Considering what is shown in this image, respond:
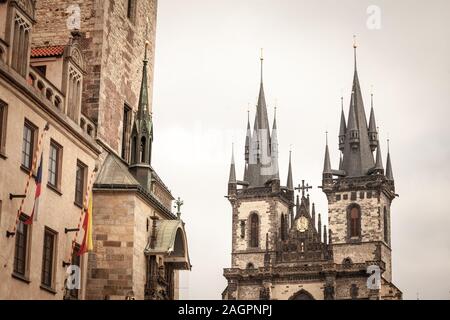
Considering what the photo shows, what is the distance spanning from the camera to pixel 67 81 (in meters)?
24.7

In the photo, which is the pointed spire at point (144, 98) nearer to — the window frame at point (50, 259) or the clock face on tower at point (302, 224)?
the window frame at point (50, 259)

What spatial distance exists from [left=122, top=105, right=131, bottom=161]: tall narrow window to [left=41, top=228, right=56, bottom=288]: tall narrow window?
6.97 meters

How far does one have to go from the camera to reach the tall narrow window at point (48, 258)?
2256 centimetres

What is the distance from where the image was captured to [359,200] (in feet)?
307

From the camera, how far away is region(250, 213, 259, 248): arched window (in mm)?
99181

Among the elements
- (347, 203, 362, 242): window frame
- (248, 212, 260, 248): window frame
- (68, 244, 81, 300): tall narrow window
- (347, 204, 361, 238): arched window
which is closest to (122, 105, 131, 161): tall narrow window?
(68, 244, 81, 300): tall narrow window

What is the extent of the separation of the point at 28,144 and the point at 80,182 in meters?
3.60

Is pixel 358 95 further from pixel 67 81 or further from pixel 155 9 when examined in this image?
pixel 67 81

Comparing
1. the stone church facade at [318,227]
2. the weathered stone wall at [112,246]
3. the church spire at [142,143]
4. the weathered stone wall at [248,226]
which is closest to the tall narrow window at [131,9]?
the church spire at [142,143]

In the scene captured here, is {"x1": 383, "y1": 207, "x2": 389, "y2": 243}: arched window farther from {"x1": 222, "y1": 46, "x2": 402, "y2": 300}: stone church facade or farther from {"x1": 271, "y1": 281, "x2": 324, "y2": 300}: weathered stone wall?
{"x1": 271, "y1": 281, "x2": 324, "y2": 300}: weathered stone wall

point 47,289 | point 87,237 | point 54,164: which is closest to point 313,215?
point 87,237
